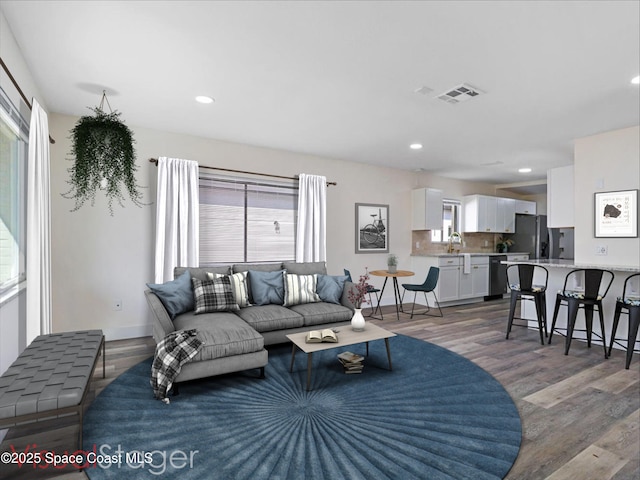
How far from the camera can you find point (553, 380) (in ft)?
10.2

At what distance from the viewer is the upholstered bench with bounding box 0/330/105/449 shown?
1715 millimetres


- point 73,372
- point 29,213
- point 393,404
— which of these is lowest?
point 393,404

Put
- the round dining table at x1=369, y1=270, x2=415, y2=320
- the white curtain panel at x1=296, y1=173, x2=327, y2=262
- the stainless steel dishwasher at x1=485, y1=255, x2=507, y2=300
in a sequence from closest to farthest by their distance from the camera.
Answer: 1. the white curtain panel at x1=296, y1=173, x2=327, y2=262
2. the round dining table at x1=369, y1=270, x2=415, y2=320
3. the stainless steel dishwasher at x1=485, y1=255, x2=507, y2=300

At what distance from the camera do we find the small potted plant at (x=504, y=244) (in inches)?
321

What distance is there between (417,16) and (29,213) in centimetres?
328

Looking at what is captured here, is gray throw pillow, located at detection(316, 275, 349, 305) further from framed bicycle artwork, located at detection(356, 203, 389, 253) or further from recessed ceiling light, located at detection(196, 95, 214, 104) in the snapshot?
recessed ceiling light, located at detection(196, 95, 214, 104)

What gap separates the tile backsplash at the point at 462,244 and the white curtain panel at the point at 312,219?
2412 mm

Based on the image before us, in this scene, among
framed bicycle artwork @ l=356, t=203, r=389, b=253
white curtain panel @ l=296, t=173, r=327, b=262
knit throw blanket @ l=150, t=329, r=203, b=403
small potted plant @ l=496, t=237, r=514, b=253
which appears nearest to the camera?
knit throw blanket @ l=150, t=329, r=203, b=403

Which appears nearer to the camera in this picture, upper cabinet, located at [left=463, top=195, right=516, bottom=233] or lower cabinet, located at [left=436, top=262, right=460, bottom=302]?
lower cabinet, located at [left=436, top=262, right=460, bottom=302]

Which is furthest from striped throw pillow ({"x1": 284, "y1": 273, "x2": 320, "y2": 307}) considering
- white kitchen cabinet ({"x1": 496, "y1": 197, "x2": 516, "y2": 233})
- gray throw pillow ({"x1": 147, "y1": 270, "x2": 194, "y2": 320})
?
white kitchen cabinet ({"x1": 496, "y1": 197, "x2": 516, "y2": 233})

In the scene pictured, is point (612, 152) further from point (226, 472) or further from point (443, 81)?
point (226, 472)

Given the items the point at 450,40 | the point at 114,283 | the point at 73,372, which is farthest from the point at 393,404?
the point at 114,283

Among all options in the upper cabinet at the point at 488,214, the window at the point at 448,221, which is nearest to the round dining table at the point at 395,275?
the window at the point at 448,221

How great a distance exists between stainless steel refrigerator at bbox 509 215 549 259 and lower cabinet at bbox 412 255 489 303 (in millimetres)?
1629
